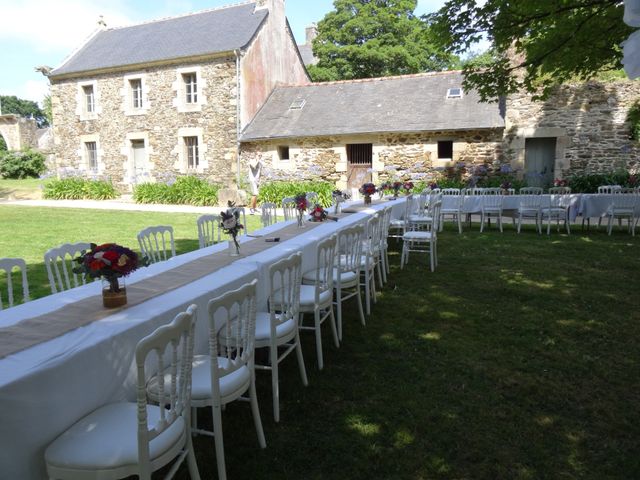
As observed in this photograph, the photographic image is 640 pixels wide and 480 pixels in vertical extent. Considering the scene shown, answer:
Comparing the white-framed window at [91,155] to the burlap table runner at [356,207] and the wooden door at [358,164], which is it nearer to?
the wooden door at [358,164]

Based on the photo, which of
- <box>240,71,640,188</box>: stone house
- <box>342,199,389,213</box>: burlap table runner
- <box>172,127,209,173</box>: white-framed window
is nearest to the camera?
<box>342,199,389,213</box>: burlap table runner

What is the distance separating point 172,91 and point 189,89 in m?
0.61

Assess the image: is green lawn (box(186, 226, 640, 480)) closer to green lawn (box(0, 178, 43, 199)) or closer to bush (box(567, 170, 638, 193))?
bush (box(567, 170, 638, 193))

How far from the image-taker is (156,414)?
1.88 metres

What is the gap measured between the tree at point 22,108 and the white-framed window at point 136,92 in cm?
5755

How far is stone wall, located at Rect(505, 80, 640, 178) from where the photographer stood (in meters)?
12.5

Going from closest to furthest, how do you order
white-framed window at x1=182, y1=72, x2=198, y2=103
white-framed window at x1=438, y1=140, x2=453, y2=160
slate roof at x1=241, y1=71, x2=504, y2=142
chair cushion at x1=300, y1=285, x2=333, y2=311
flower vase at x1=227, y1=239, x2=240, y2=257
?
chair cushion at x1=300, y1=285, x2=333, y2=311
flower vase at x1=227, y1=239, x2=240, y2=257
slate roof at x1=241, y1=71, x2=504, y2=142
white-framed window at x1=438, y1=140, x2=453, y2=160
white-framed window at x1=182, y1=72, x2=198, y2=103

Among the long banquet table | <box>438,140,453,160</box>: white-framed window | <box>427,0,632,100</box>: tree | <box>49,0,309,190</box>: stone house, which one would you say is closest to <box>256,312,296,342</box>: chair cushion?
the long banquet table

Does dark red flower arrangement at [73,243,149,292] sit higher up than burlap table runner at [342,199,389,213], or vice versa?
dark red flower arrangement at [73,243,149,292]

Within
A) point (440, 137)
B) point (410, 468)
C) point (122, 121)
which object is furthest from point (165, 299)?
point (122, 121)

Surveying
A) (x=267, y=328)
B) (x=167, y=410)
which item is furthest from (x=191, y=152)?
(x=167, y=410)

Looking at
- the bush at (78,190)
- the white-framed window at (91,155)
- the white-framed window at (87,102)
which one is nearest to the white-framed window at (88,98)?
the white-framed window at (87,102)

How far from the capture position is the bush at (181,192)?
16.2 metres

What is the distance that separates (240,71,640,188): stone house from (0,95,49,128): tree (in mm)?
63312
